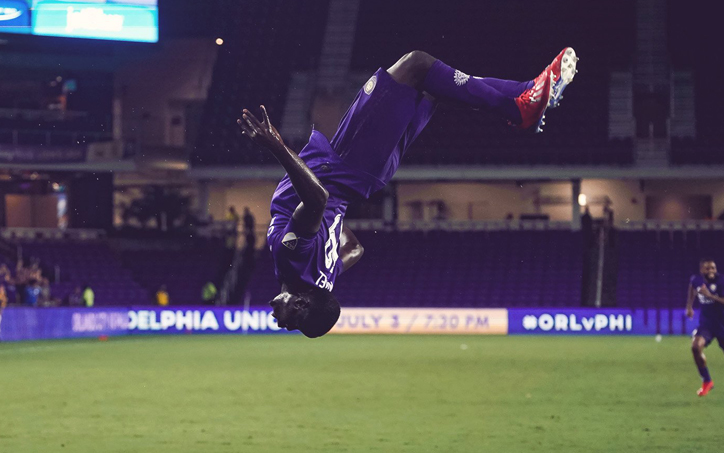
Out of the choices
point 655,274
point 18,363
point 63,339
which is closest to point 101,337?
point 63,339

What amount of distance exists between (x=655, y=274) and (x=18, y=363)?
79.1 feet

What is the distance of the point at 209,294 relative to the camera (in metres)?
38.0

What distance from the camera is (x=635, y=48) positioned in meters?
44.1

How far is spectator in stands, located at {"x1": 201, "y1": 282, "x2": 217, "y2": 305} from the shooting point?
38.0 metres

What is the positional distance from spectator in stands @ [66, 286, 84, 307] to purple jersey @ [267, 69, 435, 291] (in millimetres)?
28976

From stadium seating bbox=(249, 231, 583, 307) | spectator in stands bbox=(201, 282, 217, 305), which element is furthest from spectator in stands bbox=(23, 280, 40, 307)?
stadium seating bbox=(249, 231, 583, 307)

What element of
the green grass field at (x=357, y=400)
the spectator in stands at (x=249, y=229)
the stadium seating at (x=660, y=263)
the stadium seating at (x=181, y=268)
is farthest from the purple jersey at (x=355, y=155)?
the stadium seating at (x=181, y=268)

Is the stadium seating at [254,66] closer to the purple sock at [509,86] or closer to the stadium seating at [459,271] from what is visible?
the stadium seating at [459,271]

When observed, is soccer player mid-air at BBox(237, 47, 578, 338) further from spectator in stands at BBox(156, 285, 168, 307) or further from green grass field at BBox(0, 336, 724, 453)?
spectator in stands at BBox(156, 285, 168, 307)

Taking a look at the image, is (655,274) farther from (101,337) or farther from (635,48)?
(101,337)

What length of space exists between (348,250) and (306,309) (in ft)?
3.38

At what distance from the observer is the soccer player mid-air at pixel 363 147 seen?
6734 mm

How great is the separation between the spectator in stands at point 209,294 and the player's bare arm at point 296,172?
32.0m

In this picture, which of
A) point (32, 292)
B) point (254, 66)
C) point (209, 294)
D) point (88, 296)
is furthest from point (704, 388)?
point (254, 66)
